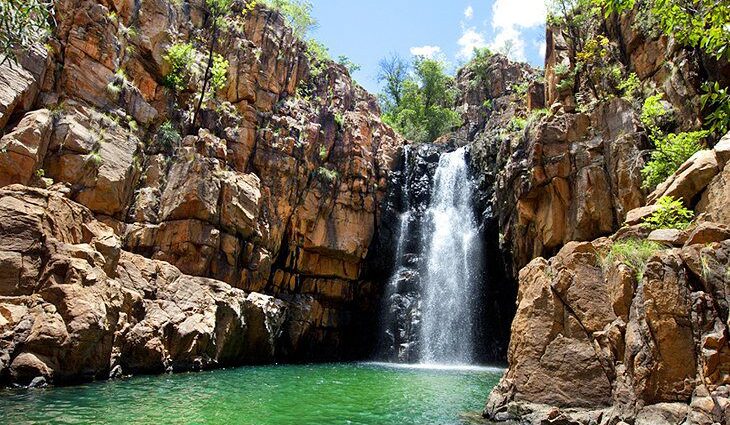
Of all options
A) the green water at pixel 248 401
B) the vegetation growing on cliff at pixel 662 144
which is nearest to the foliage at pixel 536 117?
the vegetation growing on cliff at pixel 662 144

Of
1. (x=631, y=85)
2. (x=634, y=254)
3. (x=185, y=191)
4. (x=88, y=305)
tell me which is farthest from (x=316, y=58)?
(x=634, y=254)

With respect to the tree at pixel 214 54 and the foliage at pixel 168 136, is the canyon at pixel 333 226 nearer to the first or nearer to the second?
the foliage at pixel 168 136

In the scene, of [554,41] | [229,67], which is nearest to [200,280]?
[229,67]

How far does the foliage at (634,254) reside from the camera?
8.52 meters

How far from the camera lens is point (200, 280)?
20.1 meters

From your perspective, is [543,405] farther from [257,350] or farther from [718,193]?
[257,350]

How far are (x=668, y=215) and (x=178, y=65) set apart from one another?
24.2 meters

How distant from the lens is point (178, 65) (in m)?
25.5

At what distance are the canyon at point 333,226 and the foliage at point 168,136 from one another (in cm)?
19

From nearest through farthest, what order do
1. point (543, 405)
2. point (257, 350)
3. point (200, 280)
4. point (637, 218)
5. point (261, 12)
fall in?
point (543, 405), point (637, 218), point (200, 280), point (257, 350), point (261, 12)

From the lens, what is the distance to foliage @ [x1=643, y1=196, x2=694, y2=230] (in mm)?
9930

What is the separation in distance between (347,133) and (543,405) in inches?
985

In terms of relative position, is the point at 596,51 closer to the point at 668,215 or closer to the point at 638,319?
the point at 668,215

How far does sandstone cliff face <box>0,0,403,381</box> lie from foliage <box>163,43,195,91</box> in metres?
0.35
